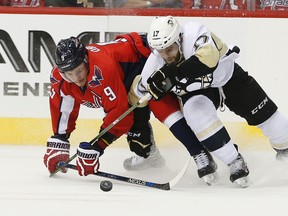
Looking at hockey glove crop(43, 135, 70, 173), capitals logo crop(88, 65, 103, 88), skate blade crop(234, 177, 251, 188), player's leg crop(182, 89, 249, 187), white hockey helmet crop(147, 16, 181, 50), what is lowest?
hockey glove crop(43, 135, 70, 173)

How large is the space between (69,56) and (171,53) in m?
0.49

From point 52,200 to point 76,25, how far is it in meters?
2.09

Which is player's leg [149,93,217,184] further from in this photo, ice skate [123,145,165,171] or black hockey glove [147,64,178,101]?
ice skate [123,145,165,171]

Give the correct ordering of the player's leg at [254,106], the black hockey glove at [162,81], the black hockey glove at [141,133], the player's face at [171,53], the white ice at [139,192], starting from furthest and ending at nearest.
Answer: the black hockey glove at [141,133]
the player's leg at [254,106]
the player's face at [171,53]
the black hockey glove at [162,81]
the white ice at [139,192]

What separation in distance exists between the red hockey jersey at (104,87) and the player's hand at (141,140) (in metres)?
0.25

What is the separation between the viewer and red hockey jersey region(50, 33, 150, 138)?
3.90 metres

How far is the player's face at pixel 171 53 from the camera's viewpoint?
382 cm

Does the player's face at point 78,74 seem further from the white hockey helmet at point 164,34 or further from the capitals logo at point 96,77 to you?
the white hockey helmet at point 164,34

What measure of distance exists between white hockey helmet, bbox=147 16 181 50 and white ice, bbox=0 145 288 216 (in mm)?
693

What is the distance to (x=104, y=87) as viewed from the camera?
389 cm

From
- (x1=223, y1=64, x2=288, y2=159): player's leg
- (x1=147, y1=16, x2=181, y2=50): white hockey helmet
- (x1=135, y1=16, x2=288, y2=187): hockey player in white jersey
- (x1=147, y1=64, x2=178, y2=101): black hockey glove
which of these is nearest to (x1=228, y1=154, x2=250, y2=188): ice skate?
(x1=135, y1=16, x2=288, y2=187): hockey player in white jersey

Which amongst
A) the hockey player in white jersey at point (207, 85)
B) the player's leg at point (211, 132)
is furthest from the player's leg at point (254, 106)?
the player's leg at point (211, 132)

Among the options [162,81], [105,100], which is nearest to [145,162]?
[105,100]

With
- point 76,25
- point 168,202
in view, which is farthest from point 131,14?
point 168,202
